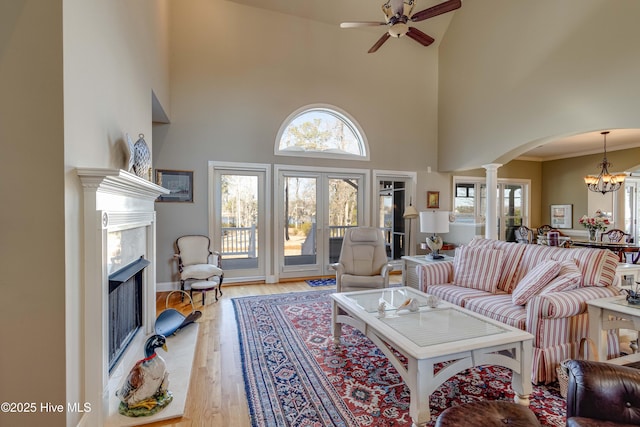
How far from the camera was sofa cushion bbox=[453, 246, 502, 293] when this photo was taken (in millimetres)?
3070

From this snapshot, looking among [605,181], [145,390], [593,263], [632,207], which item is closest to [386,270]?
[593,263]

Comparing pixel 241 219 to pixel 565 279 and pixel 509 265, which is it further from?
pixel 565 279

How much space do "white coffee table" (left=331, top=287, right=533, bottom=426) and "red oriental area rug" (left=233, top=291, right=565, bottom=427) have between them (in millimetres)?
228

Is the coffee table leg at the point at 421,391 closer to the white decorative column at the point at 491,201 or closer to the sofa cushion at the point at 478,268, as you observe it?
the sofa cushion at the point at 478,268

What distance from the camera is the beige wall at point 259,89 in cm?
485

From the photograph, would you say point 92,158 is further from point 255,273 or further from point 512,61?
point 512,61

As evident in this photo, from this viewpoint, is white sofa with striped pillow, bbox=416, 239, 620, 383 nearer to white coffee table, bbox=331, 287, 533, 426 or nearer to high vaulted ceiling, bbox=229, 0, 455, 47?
white coffee table, bbox=331, 287, 533, 426

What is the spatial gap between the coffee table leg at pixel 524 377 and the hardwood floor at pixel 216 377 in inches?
64.8

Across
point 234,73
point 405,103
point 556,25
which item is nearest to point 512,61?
point 556,25

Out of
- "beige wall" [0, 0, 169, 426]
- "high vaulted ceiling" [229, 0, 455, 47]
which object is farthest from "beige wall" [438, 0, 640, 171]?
"beige wall" [0, 0, 169, 426]

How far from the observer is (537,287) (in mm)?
2457

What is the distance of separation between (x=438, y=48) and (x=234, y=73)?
14.2 ft

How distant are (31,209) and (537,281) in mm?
3355

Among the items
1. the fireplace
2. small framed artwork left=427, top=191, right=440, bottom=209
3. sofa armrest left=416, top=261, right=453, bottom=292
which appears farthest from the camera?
small framed artwork left=427, top=191, right=440, bottom=209
